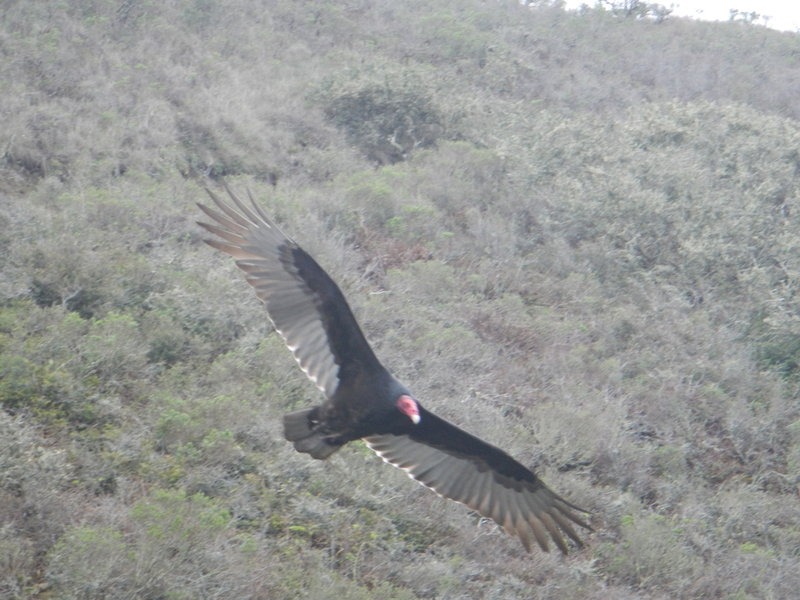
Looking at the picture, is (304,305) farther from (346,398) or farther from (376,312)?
(376,312)

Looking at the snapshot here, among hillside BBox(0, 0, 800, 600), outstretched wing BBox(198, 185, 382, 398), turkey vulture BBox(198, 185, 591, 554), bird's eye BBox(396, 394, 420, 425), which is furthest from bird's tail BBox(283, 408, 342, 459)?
hillside BBox(0, 0, 800, 600)

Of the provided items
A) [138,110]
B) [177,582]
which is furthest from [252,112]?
[177,582]

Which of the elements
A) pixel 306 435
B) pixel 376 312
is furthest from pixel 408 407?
pixel 376 312

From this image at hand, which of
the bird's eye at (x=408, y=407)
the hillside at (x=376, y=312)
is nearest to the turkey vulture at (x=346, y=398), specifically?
the bird's eye at (x=408, y=407)

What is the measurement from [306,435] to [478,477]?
1.05m

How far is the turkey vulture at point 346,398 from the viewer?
4.68 metres

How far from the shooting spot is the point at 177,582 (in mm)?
4133

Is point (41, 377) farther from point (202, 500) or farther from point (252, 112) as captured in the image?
point (252, 112)

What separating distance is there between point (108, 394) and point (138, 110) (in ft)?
15.5

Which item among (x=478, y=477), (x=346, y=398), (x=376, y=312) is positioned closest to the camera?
(x=346, y=398)

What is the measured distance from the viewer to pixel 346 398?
185 inches

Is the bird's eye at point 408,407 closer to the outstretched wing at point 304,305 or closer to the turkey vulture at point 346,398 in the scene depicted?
the turkey vulture at point 346,398

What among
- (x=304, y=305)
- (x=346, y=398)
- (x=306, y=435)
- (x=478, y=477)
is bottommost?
(x=478, y=477)

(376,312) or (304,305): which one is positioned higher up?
(304,305)
